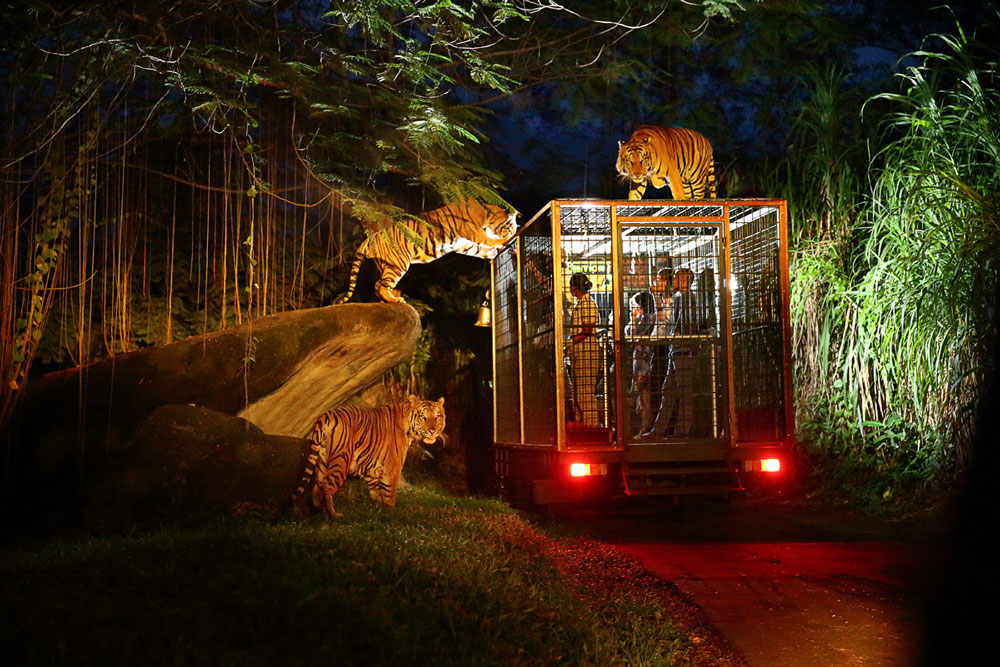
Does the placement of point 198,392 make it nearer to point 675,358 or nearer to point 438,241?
point 438,241

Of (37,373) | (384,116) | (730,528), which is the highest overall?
(384,116)

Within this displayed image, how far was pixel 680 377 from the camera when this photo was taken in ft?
26.7

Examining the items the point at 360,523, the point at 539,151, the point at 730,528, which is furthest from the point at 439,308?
the point at 360,523

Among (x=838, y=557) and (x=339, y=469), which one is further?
(x=339, y=469)

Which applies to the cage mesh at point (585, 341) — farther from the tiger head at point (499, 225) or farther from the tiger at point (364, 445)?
the tiger at point (364, 445)

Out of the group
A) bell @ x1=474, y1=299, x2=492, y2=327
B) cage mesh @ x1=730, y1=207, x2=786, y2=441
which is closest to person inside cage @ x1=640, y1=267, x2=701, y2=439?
cage mesh @ x1=730, y1=207, x2=786, y2=441

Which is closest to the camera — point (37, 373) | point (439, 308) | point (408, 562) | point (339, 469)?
point (408, 562)

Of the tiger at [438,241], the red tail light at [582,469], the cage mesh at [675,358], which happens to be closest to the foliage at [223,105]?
the tiger at [438,241]

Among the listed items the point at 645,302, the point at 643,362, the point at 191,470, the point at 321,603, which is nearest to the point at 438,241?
the point at 645,302

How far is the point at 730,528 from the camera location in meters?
8.68

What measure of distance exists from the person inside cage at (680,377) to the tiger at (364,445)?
2.17m

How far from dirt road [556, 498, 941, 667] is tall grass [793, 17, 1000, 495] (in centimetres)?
105

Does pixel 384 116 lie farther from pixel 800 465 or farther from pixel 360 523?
pixel 800 465

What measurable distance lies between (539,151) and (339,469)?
983 cm
